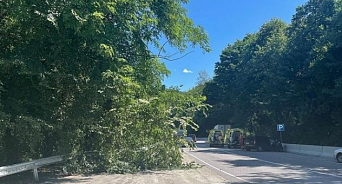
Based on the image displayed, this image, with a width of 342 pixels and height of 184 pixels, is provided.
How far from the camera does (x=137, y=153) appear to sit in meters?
16.2

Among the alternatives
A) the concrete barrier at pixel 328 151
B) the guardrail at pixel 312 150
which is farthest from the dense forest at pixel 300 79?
the concrete barrier at pixel 328 151

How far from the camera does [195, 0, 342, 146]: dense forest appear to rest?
31.7 m

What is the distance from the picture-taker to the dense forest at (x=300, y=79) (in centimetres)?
3172

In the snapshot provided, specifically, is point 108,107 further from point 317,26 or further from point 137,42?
point 317,26

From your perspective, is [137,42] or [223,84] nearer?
[137,42]

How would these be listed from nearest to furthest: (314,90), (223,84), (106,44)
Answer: (106,44)
(314,90)
(223,84)

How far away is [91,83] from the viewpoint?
12.7m

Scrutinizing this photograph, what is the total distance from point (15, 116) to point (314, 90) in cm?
3016

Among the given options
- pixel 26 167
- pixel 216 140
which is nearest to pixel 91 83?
pixel 26 167

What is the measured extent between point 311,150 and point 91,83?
2650 cm

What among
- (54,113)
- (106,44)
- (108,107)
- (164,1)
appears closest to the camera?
(106,44)

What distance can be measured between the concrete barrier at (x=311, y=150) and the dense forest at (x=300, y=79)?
8.03ft

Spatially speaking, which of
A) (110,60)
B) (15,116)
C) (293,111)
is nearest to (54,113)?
(15,116)

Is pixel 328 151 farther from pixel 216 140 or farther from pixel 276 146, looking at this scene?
pixel 216 140
